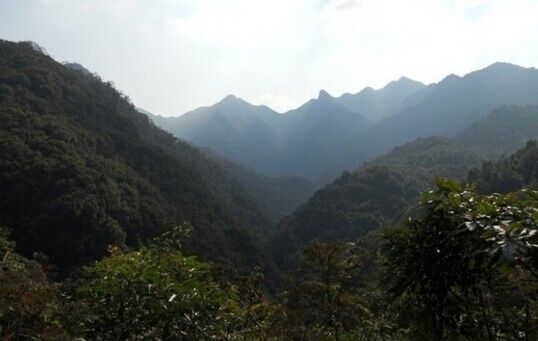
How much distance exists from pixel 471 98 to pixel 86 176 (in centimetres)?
16985

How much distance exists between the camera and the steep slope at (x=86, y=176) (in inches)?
1608

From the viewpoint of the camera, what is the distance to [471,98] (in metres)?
188

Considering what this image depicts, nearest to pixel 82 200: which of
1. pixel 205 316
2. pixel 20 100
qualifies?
pixel 20 100

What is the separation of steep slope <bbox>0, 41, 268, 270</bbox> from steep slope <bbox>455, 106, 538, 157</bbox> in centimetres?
6600

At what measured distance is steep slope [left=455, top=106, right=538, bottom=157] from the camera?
115 metres

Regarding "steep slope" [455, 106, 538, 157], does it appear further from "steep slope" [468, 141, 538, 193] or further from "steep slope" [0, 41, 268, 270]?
"steep slope" [0, 41, 268, 270]

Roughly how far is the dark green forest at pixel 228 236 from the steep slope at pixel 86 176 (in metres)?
0.20

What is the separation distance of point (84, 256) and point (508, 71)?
611 ft

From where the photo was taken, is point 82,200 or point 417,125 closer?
point 82,200

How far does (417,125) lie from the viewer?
19900 cm

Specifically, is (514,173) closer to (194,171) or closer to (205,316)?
(194,171)

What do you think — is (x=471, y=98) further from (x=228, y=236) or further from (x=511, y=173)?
(x=228, y=236)

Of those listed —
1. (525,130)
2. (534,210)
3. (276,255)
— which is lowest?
(276,255)

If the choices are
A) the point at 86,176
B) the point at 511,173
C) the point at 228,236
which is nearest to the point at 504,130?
the point at 511,173
